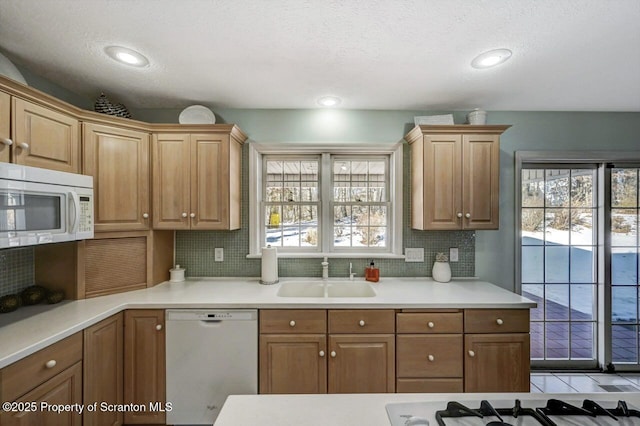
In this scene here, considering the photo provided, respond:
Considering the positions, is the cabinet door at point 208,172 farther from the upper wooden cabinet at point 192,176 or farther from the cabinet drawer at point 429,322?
the cabinet drawer at point 429,322

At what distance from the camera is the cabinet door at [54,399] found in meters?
1.26

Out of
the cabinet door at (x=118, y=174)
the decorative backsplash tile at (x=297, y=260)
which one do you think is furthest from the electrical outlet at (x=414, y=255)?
the cabinet door at (x=118, y=174)

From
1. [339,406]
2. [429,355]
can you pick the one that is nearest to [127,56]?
[339,406]

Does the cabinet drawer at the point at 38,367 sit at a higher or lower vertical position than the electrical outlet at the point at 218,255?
lower

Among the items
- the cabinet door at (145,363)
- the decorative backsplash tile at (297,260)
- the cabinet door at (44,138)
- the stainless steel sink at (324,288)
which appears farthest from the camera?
Answer: the decorative backsplash tile at (297,260)

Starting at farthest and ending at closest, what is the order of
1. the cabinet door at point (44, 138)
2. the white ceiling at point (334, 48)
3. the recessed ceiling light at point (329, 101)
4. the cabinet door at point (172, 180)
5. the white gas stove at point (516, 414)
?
the recessed ceiling light at point (329, 101)
the cabinet door at point (172, 180)
the cabinet door at point (44, 138)
the white ceiling at point (334, 48)
the white gas stove at point (516, 414)

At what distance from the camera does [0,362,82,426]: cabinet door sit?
126cm

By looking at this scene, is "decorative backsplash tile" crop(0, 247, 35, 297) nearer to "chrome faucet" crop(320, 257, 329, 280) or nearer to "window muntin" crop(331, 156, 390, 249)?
"chrome faucet" crop(320, 257, 329, 280)

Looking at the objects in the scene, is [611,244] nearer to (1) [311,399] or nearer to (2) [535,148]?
(2) [535,148]

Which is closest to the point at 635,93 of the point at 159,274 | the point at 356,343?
the point at 356,343

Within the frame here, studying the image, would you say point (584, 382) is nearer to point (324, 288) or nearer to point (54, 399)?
point (324, 288)

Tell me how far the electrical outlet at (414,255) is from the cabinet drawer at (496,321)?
28.7 inches

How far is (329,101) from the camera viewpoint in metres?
2.43

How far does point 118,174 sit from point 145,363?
52.6 inches
